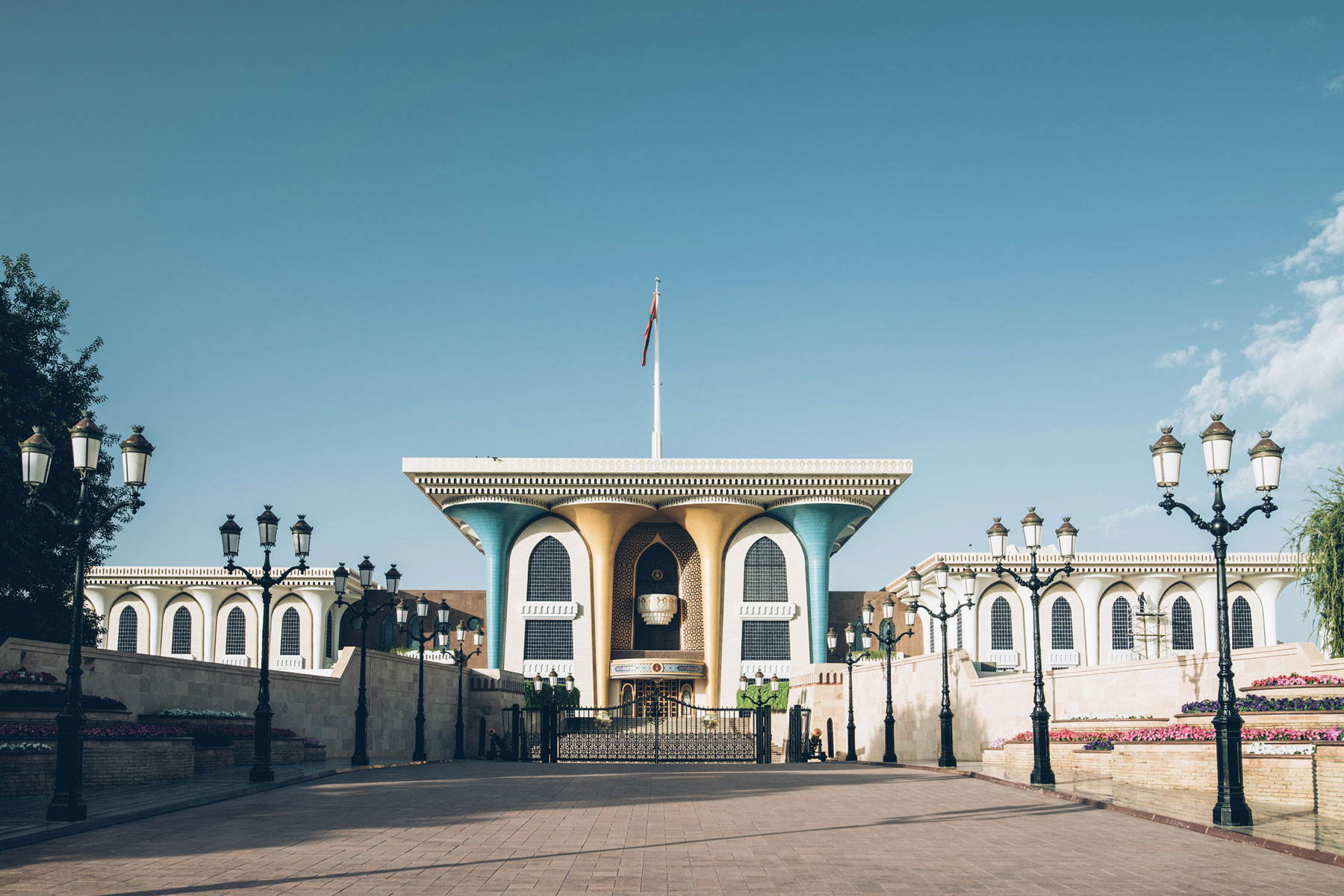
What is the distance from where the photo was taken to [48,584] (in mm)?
26875

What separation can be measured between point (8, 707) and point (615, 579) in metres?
39.9

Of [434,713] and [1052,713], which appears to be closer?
[1052,713]

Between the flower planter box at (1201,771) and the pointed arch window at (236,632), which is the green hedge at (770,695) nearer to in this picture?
the flower planter box at (1201,771)

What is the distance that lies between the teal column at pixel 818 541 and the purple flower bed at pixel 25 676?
38.6 meters

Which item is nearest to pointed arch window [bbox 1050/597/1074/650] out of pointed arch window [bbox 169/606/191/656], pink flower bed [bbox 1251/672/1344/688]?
pink flower bed [bbox 1251/672/1344/688]

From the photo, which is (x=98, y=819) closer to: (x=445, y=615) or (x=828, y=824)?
(x=828, y=824)

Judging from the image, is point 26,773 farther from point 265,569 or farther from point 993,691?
point 993,691

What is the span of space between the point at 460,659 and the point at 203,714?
45.7 ft

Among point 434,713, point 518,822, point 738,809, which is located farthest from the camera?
point 434,713

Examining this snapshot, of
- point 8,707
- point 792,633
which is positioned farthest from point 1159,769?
point 792,633

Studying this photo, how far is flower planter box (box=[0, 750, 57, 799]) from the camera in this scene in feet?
49.3

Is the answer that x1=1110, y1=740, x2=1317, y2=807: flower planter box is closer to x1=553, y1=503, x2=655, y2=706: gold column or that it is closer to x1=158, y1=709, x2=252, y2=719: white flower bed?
x1=158, y1=709, x2=252, y2=719: white flower bed

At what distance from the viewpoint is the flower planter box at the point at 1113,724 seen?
21359 mm

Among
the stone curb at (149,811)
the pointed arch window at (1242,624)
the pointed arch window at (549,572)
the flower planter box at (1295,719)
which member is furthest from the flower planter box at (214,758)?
the pointed arch window at (1242,624)
